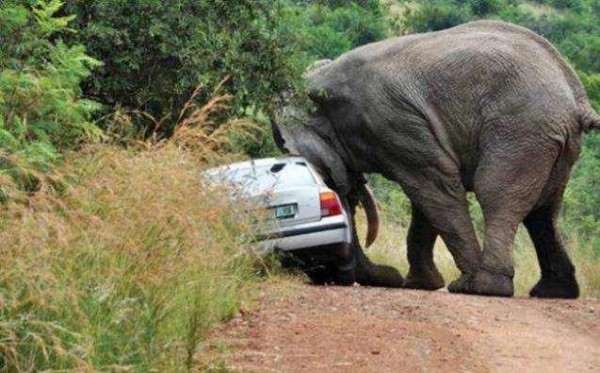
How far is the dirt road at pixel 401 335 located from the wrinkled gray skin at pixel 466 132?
3.42 meters

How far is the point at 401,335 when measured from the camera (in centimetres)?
1190

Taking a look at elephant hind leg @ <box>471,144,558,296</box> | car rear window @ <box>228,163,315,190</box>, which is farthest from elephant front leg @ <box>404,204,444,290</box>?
car rear window @ <box>228,163,315,190</box>

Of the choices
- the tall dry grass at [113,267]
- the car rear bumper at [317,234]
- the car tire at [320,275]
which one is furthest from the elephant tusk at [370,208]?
the tall dry grass at [113,267]

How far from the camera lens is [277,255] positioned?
52.6 feet

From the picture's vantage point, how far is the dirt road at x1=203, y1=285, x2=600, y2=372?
418 inches

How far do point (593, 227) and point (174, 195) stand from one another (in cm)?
2185

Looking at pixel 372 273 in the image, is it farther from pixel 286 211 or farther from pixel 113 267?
pixel 113 267

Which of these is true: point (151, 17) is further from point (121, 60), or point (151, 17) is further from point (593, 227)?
point (593, 227)

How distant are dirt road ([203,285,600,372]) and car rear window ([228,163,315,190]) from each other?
1.35 meters

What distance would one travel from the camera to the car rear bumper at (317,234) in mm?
16844

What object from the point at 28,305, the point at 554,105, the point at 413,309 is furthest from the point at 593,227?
the point at 28,305

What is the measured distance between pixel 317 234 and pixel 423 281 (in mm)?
4351

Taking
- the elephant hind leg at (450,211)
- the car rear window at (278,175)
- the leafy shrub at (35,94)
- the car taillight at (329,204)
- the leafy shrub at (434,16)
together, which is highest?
the leafy shrub at (35,94)

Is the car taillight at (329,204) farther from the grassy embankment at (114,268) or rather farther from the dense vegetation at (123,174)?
the grassy embankment at (114,268)
